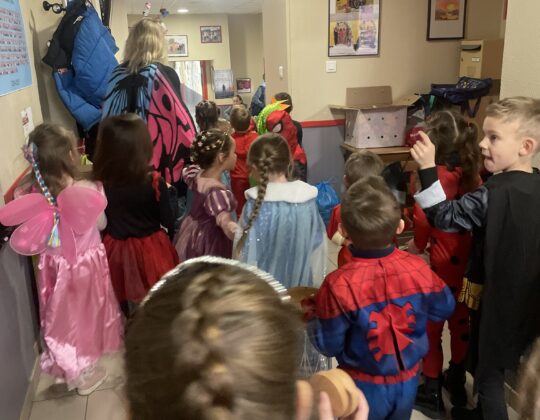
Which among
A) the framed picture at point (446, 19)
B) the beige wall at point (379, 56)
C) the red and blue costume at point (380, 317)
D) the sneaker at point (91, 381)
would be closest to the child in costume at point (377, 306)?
the red and blue costume at point (380, 317)

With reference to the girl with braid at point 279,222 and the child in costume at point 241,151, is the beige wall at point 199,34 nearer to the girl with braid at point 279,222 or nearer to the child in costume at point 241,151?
the child in costume at point 241,151

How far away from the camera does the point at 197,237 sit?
234 cm

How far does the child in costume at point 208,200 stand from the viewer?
7.30 feet

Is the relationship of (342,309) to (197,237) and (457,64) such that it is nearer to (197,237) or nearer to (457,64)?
(197,237)

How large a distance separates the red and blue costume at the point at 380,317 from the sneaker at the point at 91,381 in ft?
4.27

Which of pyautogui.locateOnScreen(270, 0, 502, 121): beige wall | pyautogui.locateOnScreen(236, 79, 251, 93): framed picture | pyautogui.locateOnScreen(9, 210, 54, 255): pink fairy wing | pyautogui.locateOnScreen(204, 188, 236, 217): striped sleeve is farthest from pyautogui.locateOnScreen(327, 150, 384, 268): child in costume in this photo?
pyautogui.locateOnScreen(236, 79, 251, 93): framed picture

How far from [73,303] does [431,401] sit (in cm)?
154

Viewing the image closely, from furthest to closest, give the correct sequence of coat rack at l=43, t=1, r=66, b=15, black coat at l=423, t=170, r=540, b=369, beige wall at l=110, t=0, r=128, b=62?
beige wall at l=110, t=0, r=128, b=62 → coat rack at l=43, t=1, r=66, b=15 → black coat at l=423, t=170, r=540, b=369

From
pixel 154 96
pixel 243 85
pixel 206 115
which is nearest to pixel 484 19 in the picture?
pixel 206 115

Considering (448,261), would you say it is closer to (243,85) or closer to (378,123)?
(378,123)

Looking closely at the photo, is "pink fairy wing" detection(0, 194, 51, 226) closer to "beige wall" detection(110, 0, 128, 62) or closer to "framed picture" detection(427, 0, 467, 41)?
"framed picture" detection(427, 0, 467, 41)

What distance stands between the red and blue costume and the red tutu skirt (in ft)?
3.35

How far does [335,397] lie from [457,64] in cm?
464

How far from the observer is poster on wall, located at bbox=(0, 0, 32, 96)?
203 centimetres
